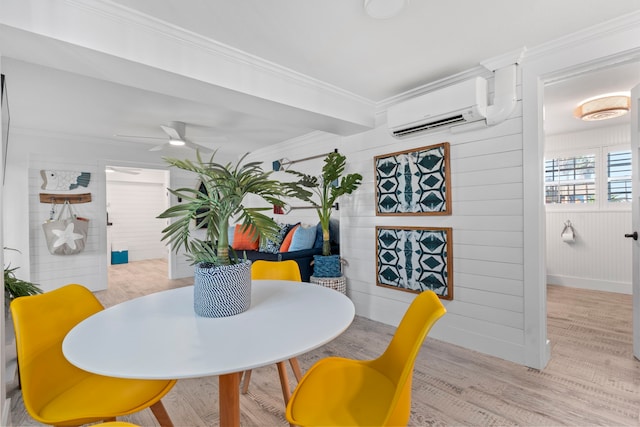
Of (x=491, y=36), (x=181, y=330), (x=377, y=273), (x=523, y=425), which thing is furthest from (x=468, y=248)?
(x=181, y=330)

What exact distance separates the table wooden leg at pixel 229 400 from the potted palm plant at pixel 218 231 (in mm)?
257

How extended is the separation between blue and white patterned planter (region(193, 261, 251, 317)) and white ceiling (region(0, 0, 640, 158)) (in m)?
1.51

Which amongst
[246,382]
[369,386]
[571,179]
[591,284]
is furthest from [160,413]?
[571,179]

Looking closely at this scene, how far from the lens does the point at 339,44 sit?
7.12 feet

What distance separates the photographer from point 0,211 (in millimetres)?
1541

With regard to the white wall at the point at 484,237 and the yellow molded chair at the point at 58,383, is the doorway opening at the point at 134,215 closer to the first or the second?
the yellow molded chair at the point at 58,383

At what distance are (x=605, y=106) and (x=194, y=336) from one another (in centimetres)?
426

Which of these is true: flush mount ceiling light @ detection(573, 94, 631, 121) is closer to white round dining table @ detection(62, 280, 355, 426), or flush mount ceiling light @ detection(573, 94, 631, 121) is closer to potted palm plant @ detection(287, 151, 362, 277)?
potted palm plant @ detection(287, 151, 362, 277)

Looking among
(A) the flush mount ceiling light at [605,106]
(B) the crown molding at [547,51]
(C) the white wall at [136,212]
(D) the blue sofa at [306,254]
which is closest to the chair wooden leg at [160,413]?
(D) the blue sofa at [306,254]

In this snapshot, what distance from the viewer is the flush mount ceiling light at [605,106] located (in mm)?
3059

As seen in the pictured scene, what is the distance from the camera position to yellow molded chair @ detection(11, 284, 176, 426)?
111 centimetres

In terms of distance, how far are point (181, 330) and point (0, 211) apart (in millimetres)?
1281

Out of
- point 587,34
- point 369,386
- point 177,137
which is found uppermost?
point 587,34

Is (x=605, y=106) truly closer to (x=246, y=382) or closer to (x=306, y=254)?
(x=306, y=254)
